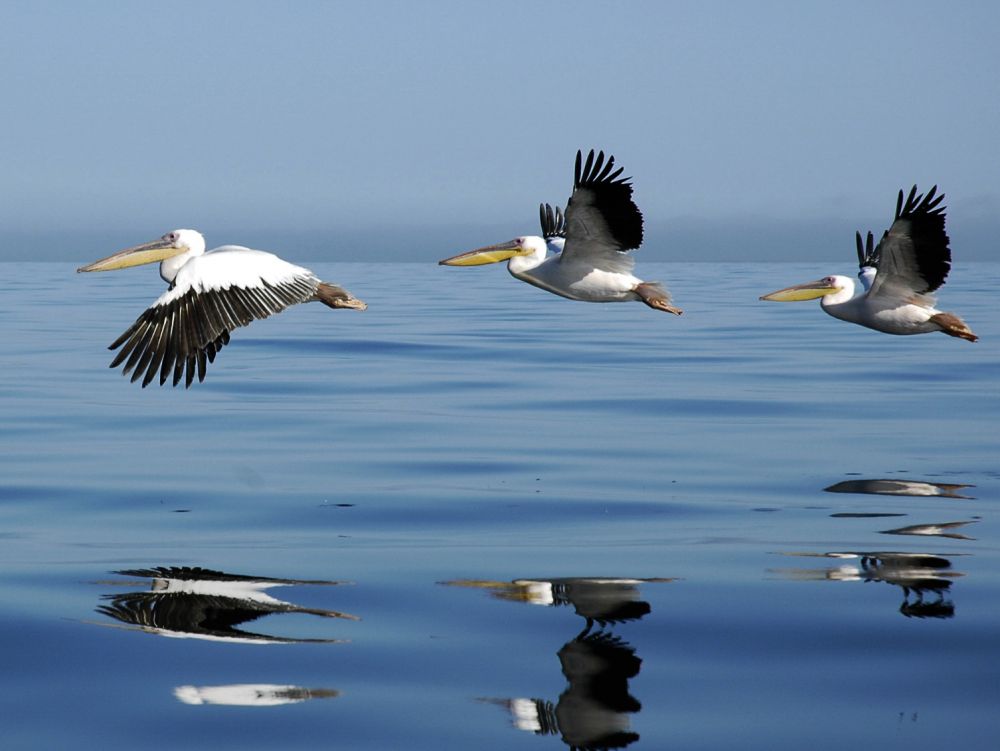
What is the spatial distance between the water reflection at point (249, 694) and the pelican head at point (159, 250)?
5.79 m

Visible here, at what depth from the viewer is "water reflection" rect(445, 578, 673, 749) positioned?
6.68 m

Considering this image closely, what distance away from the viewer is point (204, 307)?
10812 mm

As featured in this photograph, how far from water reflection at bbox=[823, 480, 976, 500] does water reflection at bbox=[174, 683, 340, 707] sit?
7332 millimetres

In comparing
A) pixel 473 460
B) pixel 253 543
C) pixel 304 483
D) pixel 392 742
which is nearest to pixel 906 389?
pixel 473 460

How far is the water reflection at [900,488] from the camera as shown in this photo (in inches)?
522

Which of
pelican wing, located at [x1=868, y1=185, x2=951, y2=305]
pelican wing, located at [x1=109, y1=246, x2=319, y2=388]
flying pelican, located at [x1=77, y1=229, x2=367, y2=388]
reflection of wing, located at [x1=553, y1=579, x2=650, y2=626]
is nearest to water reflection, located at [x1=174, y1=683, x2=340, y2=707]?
reflection of wing, located at [x1=553, y1=579, x2=650, y2=626]

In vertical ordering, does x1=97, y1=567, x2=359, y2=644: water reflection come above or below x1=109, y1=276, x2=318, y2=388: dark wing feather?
below

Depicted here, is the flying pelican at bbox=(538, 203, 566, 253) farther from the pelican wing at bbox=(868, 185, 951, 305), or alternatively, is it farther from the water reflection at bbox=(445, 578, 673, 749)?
the water reflection at bbox=(445, 578, 673, 749)

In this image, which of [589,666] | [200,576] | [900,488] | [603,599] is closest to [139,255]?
[200,576]

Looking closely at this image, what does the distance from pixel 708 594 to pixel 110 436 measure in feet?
31.0

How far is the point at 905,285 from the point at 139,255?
24.2 ft

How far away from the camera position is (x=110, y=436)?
54.3 feet

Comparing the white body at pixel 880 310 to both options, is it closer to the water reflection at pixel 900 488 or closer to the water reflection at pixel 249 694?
the water reflection at pixel 900 488

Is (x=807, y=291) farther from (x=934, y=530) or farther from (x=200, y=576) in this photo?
(x=200, y=576)
